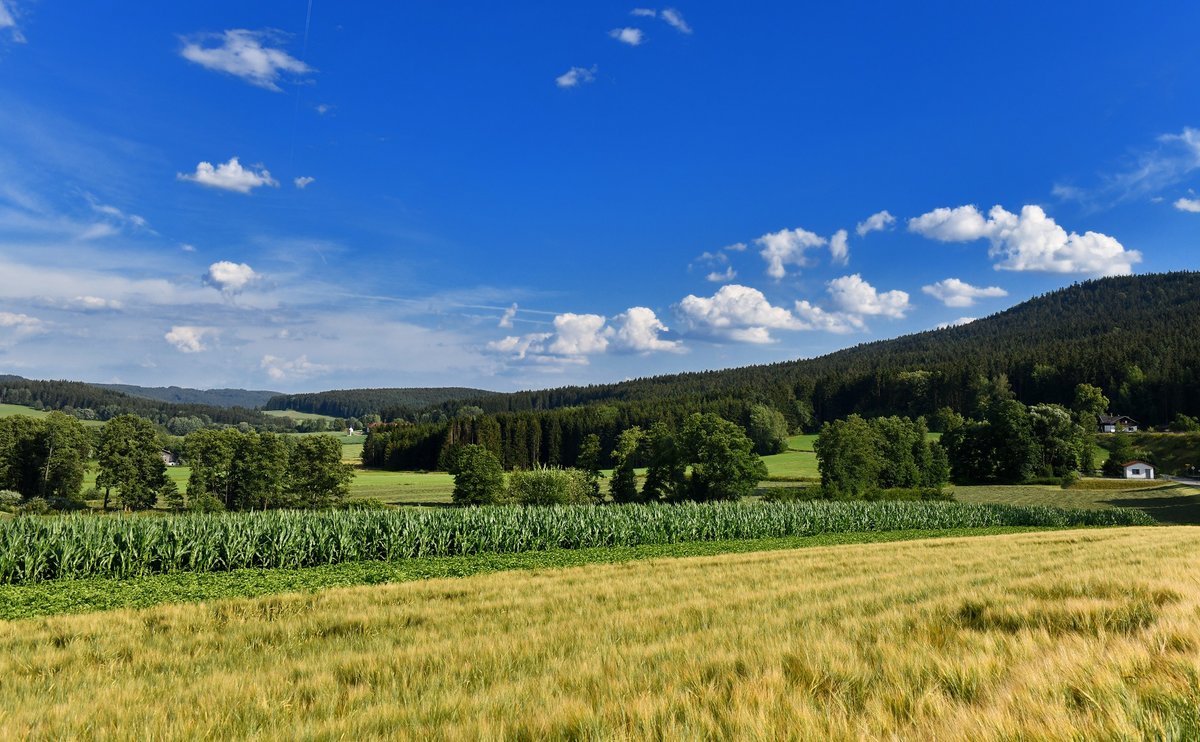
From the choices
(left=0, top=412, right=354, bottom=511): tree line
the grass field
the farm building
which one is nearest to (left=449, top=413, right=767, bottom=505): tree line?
(left=0, top=412, right=354, bottom=511): tree line

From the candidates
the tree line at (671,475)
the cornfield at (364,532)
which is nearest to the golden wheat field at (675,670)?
the cornfield at (364,532)

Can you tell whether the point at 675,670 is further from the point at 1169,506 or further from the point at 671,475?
the point at 1169,506

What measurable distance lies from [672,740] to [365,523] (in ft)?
91.3

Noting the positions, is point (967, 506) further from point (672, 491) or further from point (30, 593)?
point (30, 593)

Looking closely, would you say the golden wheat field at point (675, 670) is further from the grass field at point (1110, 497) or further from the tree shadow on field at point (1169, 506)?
the grass field at point (1110, 497)

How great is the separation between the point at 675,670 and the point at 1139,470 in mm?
108530

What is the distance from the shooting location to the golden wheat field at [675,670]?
3.33 metres

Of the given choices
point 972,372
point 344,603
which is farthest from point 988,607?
point 972,372

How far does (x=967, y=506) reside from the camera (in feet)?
165

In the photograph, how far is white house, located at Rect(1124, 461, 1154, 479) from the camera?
84.2 metres

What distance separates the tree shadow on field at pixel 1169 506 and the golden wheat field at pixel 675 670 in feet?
196

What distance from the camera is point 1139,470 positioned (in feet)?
277

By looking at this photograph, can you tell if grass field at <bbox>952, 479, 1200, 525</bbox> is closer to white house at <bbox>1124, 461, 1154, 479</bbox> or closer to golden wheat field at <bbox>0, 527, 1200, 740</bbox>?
white house at <bbox>1124, 461, 1154, 479</bbox>

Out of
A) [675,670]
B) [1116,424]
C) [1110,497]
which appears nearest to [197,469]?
[675,670]
